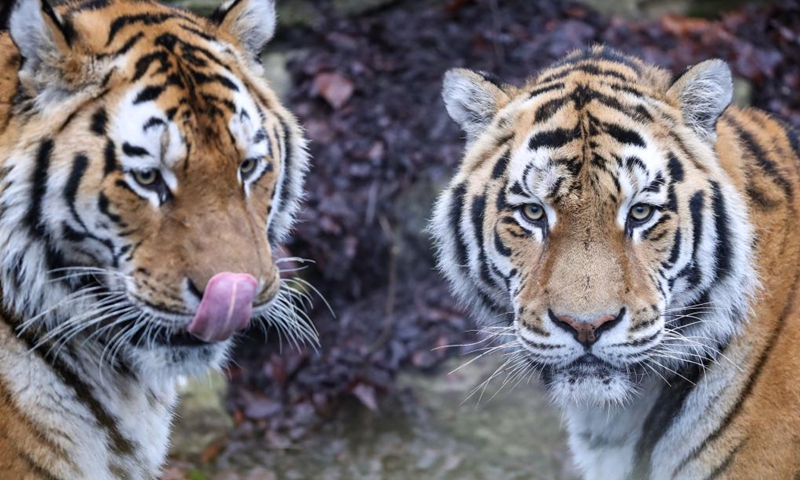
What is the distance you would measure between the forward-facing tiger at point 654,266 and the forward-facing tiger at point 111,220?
84 centimetres

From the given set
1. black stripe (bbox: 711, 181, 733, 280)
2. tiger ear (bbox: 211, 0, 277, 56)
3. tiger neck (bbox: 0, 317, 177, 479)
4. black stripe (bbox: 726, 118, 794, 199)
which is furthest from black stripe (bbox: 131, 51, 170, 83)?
black stripe (bbox: 726, 118, 794, 199)

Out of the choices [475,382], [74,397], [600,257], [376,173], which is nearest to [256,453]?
[475,382]

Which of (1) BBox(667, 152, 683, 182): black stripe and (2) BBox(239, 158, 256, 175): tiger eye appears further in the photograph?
(1) BBox(667, 152, 683, 182): black stripe

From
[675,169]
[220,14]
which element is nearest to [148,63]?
[220,14]

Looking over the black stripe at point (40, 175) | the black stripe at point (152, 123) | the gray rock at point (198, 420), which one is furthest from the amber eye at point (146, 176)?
the gray rock at point (198, 420)

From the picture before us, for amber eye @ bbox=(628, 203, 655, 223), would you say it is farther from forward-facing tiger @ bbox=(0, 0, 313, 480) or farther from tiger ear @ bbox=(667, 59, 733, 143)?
forward-facing tiger @ bbox=(0, 0, 313, 480)

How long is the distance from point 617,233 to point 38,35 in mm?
1761

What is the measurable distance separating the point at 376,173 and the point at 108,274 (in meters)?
3.94

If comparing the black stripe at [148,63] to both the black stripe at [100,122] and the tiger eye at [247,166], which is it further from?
the tiger eye at [247,166]

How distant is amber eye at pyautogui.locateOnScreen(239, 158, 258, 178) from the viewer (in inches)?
115

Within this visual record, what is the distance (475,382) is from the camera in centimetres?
594

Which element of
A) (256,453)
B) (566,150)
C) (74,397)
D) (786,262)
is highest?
(566,150)

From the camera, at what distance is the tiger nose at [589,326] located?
9.88 feet

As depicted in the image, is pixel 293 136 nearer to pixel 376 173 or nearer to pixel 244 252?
pixel 244 252
